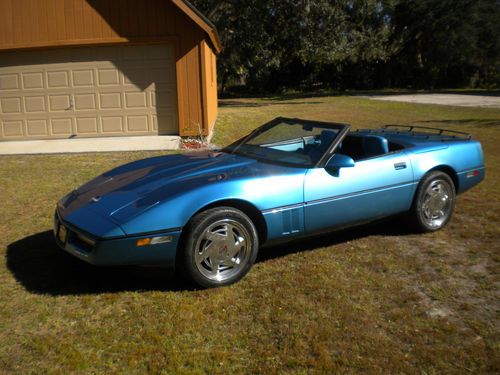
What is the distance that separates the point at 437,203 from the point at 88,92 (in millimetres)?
9788

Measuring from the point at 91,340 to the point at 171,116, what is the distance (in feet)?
32.3

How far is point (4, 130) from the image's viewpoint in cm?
1302

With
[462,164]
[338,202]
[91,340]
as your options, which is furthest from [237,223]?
[462,164]

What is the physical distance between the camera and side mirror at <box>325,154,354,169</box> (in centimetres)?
448

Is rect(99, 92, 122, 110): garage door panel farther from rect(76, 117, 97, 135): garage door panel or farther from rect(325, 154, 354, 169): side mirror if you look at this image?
rect(325, 154, 354, 169): side mirror

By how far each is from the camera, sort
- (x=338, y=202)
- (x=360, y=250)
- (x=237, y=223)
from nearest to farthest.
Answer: (x=237, y=223), (x=338, y=202), (x=360, y=250)

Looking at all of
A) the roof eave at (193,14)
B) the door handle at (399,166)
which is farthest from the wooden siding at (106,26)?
the door handle at (399,166)

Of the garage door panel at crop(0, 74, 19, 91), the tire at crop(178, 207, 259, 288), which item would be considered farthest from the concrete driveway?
the tire at crop(178, 207, 259, 288)

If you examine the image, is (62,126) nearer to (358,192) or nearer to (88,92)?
(88,92)

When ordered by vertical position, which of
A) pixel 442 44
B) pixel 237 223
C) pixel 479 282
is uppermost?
pixel 442 44

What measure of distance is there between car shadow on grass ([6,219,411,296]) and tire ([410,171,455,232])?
69 cm

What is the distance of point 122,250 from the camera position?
3.69 m

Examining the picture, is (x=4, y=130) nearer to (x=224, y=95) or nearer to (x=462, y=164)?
(x=462, y=164)

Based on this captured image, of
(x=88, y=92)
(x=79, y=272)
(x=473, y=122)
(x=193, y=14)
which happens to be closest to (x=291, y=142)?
(x=79, y=272)
